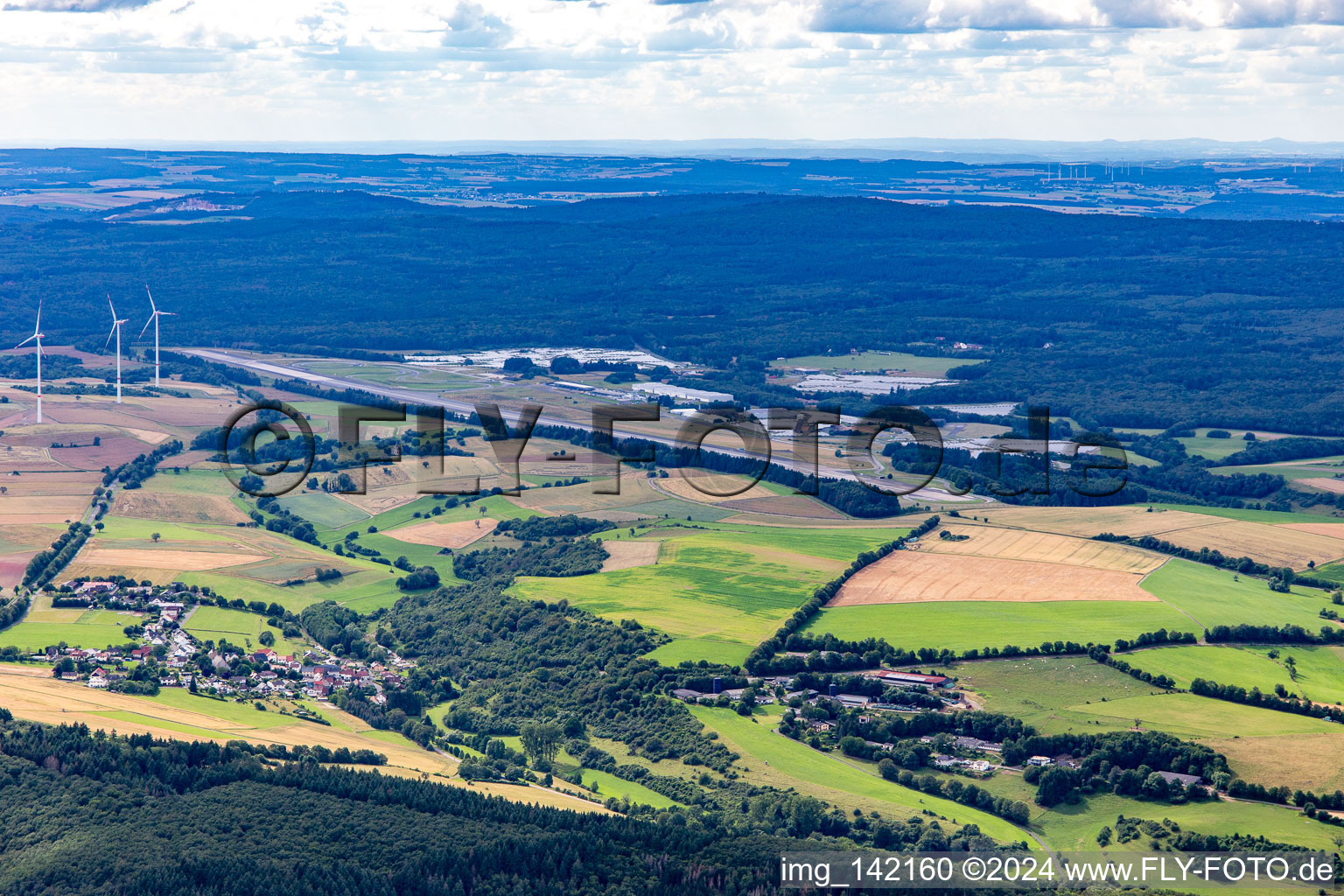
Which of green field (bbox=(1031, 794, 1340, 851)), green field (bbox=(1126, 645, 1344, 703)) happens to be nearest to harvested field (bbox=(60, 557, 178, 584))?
green field (bbox=(1126, 645, 1344, 703))

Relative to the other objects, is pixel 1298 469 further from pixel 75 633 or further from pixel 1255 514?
pixel 75 633

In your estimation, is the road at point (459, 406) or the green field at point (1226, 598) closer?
the green field at point (1226, 598)

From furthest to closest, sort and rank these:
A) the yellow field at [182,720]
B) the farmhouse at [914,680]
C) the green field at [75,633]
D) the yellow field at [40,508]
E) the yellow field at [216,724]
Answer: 1. the yellow field at [40,508]
2. the green field at [75,633]
3. the farmhouse at [914,680]
4. the yellow field at [182,720]
5. the yellow field at [216,724]

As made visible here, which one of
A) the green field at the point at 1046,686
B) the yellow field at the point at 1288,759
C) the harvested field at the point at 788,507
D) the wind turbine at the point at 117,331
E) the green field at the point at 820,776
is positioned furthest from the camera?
the wind turbine at the point at 117,331

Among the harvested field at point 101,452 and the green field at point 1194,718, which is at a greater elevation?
the harvested field at point 101,452

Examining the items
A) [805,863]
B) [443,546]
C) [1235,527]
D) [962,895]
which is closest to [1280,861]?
[962,895]

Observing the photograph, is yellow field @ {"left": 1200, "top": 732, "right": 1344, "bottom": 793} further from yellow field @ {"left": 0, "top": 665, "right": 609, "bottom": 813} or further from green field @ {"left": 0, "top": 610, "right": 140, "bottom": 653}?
green field @ {"left": 0, "top": 610, "right": 140, "bottom": 653}

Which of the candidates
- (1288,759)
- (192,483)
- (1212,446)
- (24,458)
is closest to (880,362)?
(1212,446)

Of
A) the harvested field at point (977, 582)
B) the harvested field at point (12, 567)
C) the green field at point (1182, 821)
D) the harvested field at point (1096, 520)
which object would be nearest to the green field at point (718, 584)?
the harvested field at point (977, 582)

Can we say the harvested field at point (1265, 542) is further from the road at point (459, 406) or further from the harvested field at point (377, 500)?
the harvested field at point (377, 500)
